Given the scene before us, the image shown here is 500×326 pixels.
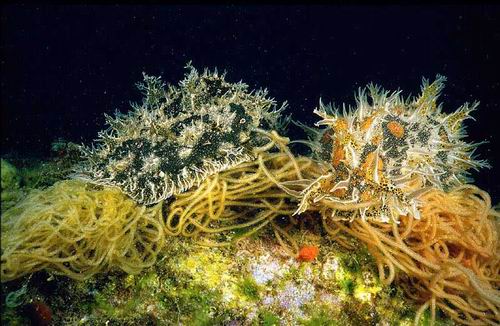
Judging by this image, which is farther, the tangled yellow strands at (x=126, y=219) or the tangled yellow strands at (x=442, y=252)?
the tangled yellow strands at (x=442, y=252)

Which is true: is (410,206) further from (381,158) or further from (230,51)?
(230,51)

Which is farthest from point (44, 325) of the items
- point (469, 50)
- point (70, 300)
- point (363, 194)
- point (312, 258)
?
point (469, 50)

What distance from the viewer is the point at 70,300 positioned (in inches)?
109

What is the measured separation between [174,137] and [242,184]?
0.72 meters

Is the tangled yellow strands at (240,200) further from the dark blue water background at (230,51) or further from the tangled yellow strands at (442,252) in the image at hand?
the dark blue water background at (230,51)

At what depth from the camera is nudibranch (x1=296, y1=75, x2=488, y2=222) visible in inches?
108

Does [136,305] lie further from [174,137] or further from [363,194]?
[363,194]

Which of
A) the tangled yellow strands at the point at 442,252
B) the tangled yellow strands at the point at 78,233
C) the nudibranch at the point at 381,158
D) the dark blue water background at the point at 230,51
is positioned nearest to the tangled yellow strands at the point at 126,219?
the tangled yellow strands at the point at 78,233

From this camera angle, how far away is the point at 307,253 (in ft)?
9.73

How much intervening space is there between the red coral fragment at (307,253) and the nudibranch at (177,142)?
0.93 metres

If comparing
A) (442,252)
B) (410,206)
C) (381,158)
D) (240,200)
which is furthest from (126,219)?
(442,252)

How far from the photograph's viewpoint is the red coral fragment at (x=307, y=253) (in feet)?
9.73

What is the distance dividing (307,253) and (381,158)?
997 millimetres

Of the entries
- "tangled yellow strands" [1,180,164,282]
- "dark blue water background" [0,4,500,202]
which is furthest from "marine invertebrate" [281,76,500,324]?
"dark blue water background" [0,4,500,202]
